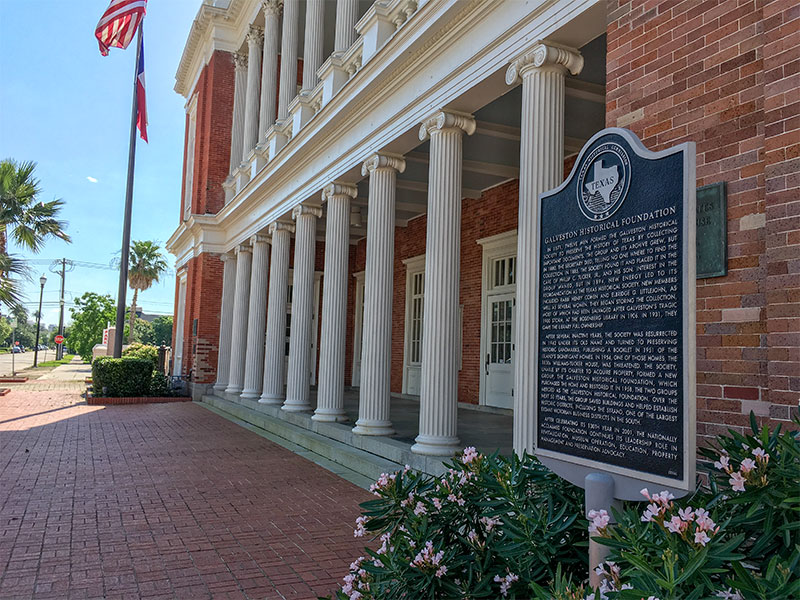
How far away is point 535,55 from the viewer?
19.9 ft

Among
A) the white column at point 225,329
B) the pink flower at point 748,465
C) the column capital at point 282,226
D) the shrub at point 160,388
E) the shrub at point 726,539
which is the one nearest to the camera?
the shrub at point 726,539

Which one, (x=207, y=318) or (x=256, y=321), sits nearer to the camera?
(x=256, y=321)

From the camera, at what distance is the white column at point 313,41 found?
40.6 ft

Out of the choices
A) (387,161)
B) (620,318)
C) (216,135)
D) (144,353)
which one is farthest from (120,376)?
(620,318)

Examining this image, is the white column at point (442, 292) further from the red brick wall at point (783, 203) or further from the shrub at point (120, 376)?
the shrub at point (120, 376)

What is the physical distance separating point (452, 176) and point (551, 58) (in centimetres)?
211

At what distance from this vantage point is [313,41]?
1250 cm

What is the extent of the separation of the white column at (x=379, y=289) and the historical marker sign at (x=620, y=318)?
5.74 metres

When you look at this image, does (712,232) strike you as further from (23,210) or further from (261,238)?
(23,210)

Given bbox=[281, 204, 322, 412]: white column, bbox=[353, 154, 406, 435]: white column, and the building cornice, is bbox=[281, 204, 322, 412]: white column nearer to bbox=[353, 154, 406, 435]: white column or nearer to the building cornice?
bbox=[353, 154, 406, 435]: white column

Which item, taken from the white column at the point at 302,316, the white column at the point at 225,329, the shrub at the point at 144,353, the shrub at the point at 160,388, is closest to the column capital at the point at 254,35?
the white column at the point at 225,329

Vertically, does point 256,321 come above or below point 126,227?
below

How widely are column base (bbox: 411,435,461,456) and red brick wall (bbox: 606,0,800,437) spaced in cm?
363

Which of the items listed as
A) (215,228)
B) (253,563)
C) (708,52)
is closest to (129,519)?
(253,563)
